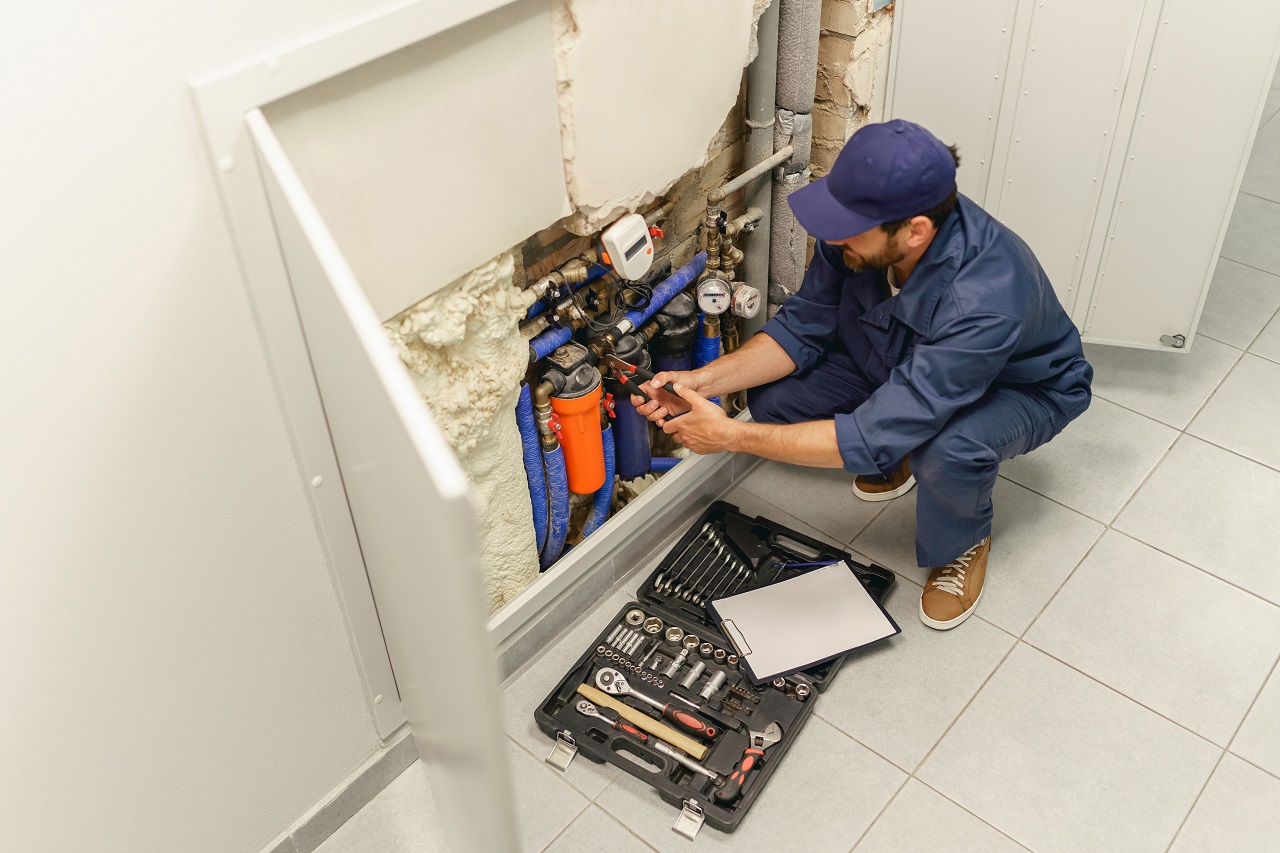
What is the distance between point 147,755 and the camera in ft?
4.52

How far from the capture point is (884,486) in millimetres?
2281

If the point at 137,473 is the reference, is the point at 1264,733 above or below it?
below

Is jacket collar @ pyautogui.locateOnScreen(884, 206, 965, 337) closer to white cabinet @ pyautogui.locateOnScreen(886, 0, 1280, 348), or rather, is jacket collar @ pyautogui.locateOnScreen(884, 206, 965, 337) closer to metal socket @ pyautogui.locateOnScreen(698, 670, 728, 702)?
white cabinet @ pyautogui.locateOnScreen(886, 0, 1280, 348)

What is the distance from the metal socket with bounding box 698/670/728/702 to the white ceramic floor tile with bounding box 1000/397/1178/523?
33.7 inches

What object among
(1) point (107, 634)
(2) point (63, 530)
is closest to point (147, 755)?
(1) point (107, 634)

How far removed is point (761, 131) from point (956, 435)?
666 millimetres

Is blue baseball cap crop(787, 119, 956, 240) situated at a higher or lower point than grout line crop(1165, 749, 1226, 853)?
higher

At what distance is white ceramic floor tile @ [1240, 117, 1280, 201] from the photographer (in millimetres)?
3131

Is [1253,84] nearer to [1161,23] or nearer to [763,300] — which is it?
[1161,23]

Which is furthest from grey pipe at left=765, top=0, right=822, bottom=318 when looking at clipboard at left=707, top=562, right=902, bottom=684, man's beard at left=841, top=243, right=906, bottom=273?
clipboard at left=707, top=562, right=902, bottom=684

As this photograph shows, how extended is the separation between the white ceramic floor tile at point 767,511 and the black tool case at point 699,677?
0.06m

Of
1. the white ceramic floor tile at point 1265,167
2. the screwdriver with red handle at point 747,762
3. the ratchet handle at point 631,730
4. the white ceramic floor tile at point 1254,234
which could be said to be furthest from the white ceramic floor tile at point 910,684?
the white ceramic floor tile at point 1265,167

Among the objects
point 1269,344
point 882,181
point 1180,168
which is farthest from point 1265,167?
point 882,181

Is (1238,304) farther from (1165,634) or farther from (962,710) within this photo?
(962,710)
